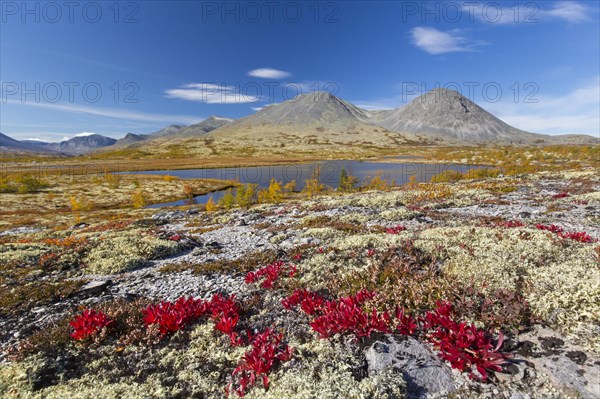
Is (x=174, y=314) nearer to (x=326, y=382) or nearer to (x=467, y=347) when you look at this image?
(x=326, y=382)

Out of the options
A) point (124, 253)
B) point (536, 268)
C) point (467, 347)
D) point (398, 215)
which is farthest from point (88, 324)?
point (398, 215)

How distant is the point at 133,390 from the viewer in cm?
573

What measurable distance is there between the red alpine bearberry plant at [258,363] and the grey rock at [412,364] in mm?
1839

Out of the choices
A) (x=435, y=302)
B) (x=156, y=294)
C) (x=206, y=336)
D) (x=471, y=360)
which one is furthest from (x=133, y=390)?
(x=435, y=302)

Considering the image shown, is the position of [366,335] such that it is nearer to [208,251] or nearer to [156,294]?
[156,294]

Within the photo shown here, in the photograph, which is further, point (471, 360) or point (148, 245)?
point (148, 245)

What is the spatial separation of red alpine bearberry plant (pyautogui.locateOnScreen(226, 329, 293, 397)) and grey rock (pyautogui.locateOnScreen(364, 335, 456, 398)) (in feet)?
6.03

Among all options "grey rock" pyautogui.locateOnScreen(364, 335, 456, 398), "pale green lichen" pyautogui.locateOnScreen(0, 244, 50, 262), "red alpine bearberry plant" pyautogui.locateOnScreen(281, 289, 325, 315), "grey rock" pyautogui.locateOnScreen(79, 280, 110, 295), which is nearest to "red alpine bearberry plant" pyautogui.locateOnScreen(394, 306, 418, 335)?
"grey rock" pyautogui.locateOnScreen(364, 335, 456, 398)

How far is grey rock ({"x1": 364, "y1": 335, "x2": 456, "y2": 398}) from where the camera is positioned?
5335 millimetres

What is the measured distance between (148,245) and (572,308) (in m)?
16.7

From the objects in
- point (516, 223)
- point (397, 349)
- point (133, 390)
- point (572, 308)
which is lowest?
point (133, 390)

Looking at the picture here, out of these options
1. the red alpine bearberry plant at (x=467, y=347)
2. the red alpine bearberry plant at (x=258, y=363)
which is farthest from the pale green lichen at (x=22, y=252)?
the red alpine bearberry plant at (x=467, y=347)

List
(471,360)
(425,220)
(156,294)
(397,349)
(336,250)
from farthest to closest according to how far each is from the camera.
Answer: (425,220) → (336,250) → (156,294) → (397,349) → (471,360)

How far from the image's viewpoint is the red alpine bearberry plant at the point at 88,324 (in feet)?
24.1
